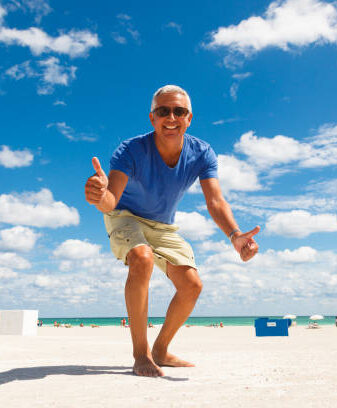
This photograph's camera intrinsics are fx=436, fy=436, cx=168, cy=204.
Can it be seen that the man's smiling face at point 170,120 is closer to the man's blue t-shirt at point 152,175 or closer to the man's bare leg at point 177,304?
the man's blue t-shirt at point 152,175

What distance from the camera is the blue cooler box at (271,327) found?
15.0 meters

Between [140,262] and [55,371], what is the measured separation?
1.15m

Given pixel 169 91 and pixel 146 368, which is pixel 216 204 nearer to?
pixel 169 91

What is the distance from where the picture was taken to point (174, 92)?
385cm

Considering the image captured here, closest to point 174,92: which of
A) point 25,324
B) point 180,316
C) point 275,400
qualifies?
point 180,316

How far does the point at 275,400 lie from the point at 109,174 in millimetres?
2128

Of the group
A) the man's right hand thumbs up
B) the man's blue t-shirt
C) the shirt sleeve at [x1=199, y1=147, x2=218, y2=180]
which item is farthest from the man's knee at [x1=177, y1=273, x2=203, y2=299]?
the man's right hand thumbs up

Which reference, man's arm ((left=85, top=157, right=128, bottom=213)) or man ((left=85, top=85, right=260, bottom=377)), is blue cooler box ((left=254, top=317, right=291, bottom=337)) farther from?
man's arm ((left=85, top=157, right=128, bottom=213))

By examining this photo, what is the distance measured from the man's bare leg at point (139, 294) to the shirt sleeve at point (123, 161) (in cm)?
68

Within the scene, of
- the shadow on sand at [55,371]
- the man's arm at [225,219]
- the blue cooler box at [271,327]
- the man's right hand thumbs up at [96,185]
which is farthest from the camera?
the blue cooler box at [271,327]

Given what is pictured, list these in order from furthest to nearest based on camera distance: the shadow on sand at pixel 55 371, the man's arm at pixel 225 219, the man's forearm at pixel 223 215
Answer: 1. the man's forearm at pixel 223 215
2. the man's arm at pixel 225 219
3. the shadow on sand at pixel 55 371

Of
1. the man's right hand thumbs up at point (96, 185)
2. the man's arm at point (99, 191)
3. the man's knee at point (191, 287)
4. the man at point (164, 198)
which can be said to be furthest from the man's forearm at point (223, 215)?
the man's right hand thumbs up at point (96, 185)

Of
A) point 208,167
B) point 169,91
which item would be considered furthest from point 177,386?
point 169,91

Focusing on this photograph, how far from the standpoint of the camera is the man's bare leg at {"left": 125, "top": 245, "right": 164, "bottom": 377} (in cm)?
337
